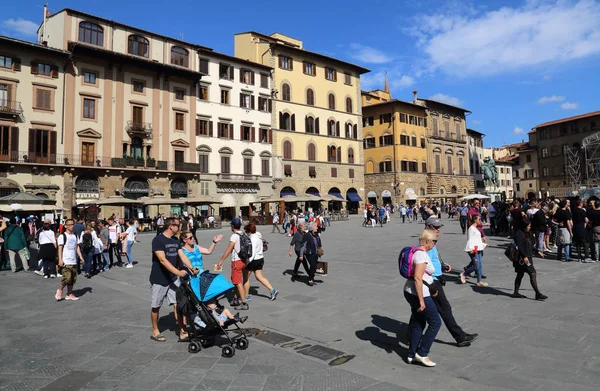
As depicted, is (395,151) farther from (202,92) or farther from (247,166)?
(202,92)

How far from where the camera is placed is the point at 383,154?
4991 centimetres

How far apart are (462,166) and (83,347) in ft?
194

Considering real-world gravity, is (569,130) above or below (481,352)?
above

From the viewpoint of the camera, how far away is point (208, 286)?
488 cm

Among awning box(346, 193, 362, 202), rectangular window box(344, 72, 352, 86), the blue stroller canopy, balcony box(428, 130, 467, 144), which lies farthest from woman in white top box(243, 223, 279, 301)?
balcony box(428, 130, 467, 144)

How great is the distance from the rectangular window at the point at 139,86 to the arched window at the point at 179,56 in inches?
133

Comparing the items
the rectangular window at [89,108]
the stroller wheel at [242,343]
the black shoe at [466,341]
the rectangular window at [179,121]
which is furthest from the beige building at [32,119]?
the black shoe at [466,341]

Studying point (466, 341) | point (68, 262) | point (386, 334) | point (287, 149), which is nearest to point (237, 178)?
point (287, 149)

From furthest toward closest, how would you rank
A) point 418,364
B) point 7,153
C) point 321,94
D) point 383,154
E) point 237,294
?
point 383,154 → point 321,94 → point 7,153 → point 237,294 → point 418,364

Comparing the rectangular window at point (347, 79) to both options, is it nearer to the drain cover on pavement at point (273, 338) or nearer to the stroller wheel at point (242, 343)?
the drain cover on pavement at point (273, 338)

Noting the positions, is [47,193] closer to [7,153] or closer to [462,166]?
[7,153]

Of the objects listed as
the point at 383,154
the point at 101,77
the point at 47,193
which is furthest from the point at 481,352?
the point at 383,154

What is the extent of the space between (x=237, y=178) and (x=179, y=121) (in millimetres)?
6978

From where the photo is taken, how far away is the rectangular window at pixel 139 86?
107ft
